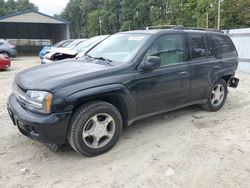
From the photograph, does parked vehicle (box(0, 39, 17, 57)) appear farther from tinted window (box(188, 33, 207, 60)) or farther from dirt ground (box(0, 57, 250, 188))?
tinted window (box(188, 33, 207, 60))

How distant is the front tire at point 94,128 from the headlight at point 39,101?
382mm

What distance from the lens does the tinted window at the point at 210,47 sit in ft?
17.3

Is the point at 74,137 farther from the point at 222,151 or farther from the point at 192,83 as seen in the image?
the point at 192,83

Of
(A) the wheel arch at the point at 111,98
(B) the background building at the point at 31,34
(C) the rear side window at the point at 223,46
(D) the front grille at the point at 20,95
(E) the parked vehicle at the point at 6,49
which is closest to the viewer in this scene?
(A) the wheel arch at the point at 111,98

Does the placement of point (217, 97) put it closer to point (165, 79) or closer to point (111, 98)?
point (165, 79)

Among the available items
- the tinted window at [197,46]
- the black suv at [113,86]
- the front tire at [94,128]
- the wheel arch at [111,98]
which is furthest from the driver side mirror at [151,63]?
the tinted window at [197,46]

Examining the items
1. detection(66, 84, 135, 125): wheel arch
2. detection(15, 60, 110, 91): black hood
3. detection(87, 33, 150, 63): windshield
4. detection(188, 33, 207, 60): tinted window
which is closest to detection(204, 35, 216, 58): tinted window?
detection(188, 33, 207, 60): tinted window

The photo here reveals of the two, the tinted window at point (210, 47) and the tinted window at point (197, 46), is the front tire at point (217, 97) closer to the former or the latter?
the tinted window at point (210, 47)

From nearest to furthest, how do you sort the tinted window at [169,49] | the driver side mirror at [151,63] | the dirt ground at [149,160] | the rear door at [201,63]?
the dirt ground at [149,160]
the driver side mirror at [151,63]
the tinted window at [169,49]
the rear door at [201,63]

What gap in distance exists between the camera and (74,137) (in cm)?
353

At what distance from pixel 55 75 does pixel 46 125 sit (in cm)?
75

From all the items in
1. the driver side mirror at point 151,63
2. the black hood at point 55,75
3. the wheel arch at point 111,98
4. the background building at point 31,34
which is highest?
the background building at point 31,34

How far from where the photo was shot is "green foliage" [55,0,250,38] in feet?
106

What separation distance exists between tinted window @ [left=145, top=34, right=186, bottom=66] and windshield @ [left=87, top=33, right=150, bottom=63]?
22 cm
